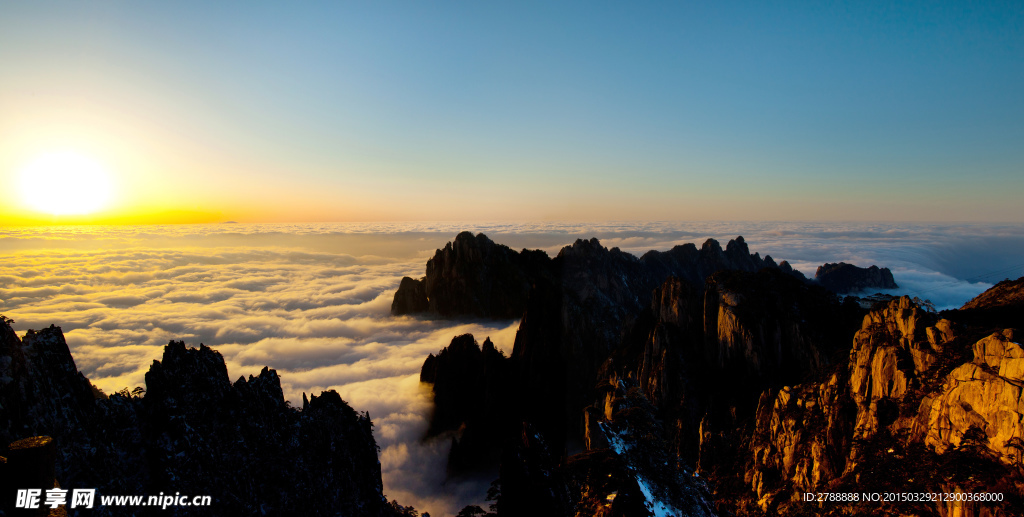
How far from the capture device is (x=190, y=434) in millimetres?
17562

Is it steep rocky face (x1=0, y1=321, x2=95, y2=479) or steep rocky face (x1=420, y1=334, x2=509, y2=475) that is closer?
steep rocky face (x1=0, y1=321, x2=95, y2=479)

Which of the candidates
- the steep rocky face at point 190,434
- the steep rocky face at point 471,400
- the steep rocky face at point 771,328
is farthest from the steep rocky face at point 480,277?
the steep rocky face at point 190,434

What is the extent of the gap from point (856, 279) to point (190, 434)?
576 ft

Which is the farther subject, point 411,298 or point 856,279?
point 856,279

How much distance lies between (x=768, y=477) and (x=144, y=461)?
32.2m

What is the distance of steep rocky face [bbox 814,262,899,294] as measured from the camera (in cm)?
13288

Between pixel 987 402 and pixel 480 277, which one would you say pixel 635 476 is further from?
pixel 480 277

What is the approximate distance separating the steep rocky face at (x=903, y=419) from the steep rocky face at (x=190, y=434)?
2416 cm

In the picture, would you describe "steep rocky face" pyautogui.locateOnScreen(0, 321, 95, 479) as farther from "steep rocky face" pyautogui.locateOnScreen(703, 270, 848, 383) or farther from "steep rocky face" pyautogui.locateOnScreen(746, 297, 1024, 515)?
"steep rocky face" pyautogui.locateOnScreen(703, 270, 848, 383)

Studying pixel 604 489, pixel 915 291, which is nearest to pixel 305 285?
pixel 604 489

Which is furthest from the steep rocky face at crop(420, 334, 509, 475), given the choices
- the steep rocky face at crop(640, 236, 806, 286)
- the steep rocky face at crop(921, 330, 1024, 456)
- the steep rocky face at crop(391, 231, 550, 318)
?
the steep rocky face at crop(640, 236, 806, 286)

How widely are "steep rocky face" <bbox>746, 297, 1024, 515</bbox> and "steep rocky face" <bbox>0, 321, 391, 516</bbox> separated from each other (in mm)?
24161

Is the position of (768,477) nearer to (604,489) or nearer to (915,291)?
(604,489)

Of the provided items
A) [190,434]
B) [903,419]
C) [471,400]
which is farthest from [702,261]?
[190,434]
